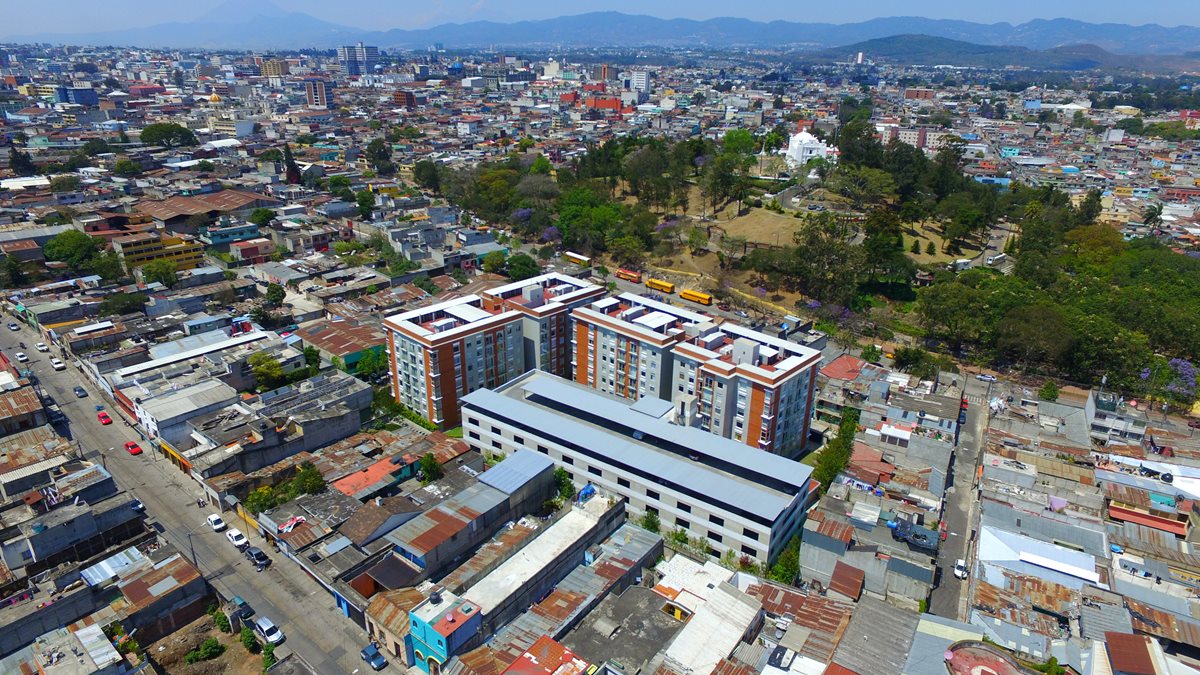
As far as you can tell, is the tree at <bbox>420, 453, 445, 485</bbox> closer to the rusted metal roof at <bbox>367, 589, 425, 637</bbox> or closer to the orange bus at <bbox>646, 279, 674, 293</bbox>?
the rusted metal roof at <bbox>367, 589, 425, 637</bbox>

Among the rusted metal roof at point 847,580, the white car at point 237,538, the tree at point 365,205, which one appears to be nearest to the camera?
the rusted metal roof at point 847,580

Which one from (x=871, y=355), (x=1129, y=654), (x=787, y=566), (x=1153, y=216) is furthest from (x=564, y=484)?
(x=1153, y=216)

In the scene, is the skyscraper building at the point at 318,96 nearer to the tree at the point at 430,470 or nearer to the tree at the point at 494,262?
the tree at the point at 494,262

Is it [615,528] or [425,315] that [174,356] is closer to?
[425,315]

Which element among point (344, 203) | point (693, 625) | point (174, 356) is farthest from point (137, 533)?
point (344, 203)

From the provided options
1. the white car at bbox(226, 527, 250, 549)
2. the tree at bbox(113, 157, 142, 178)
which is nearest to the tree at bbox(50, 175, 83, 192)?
the tree at bbox(113, 157, 142, 178)

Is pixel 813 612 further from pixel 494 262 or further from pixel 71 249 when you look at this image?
pixel 71 249

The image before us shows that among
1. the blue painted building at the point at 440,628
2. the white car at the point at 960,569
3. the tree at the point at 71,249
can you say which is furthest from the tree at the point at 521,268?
the white car at the point at 960,569
